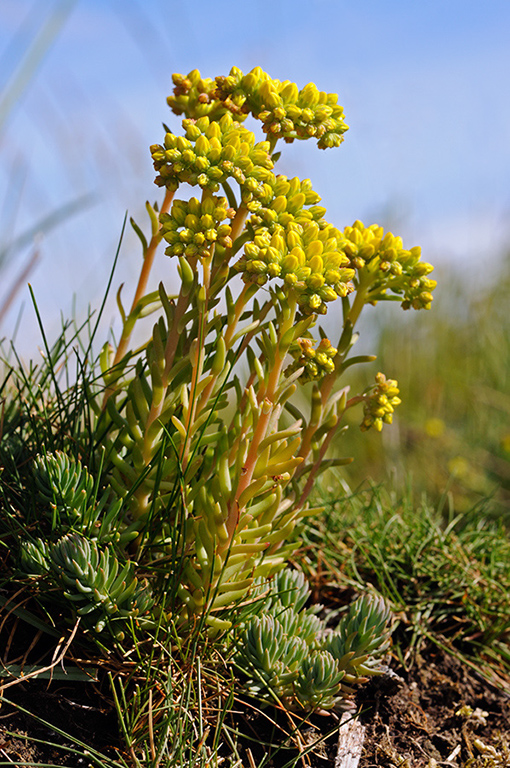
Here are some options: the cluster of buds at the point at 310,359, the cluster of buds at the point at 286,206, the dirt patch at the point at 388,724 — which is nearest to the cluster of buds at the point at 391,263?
the cluster of buds at the point at 286,206

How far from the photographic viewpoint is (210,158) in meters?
1.29

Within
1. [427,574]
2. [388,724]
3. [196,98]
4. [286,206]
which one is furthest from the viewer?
[427,574]

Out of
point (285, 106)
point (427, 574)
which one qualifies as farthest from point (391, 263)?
point (427, 574)

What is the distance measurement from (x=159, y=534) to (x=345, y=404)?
52 cm

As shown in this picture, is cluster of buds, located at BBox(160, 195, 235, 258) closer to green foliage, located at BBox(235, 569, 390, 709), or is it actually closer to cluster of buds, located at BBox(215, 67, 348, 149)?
cluster of buds, located at BBox(215, 67, 348, 149)

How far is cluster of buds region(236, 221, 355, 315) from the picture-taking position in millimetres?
1253

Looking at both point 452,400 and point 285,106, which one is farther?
point 452,400

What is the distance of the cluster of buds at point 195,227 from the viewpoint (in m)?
1.27

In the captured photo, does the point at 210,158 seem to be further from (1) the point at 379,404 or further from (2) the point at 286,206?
(1) the point at 379,404

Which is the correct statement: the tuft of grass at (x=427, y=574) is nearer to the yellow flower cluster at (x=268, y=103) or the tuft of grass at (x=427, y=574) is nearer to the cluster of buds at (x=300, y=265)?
the cluster of buds at (x=300, y=265)

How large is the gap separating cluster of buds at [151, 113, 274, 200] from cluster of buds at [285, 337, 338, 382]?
1.02 ft

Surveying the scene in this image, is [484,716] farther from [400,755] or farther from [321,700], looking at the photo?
[321,700]

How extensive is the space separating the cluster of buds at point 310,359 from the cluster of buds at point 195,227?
245 mm

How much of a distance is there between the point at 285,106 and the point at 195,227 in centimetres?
34
